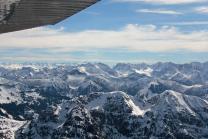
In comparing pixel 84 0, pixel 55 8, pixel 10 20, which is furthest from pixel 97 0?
pixel 10 20

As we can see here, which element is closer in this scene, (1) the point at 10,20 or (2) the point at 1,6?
(2) the point at 1,6

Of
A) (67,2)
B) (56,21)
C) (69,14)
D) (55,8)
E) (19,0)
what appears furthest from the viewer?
(56,21)

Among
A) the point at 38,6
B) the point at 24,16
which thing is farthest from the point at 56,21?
the point at 38,6

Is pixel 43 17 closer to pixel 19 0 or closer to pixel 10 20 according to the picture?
pixel 10 20

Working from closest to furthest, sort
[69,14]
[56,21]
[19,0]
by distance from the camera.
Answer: [19,0] → [69,14] → [56,21]

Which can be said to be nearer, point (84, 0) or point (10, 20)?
point (84, 0)

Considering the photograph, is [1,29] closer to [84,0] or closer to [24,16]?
[24,16]
